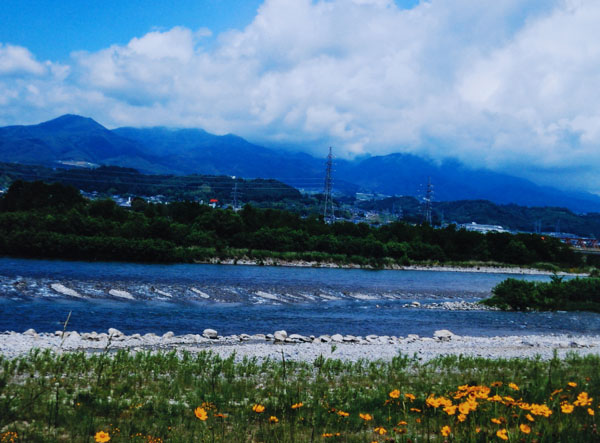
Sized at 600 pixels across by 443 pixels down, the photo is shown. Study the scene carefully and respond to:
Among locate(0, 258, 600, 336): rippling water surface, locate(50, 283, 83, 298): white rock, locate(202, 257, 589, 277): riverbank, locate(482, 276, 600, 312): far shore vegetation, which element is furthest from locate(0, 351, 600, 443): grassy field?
locate(202, 257, 589, 277): riverbank

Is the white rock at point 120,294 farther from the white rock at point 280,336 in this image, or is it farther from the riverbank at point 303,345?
the white rock at point 280,336

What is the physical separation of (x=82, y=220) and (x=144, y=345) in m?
43.4

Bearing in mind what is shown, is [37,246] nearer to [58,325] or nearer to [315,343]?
[58,325]

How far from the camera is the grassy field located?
5586mm

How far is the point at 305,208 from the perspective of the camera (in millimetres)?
138375

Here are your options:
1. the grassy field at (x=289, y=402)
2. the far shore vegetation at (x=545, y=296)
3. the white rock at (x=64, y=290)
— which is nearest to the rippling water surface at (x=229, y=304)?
the white rock at (x=64, y=290)

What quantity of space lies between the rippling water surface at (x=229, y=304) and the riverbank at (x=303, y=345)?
226 cm

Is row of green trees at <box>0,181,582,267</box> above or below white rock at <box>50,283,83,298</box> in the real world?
above

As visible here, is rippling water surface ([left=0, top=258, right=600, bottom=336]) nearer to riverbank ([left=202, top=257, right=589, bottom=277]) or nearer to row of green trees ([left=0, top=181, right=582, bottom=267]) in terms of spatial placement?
row of green trees ([left=0, top=181, right=582, bottom=267])

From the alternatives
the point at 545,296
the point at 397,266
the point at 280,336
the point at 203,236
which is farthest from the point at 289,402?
the point at 397,266

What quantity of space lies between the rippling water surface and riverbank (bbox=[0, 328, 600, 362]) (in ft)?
7.40

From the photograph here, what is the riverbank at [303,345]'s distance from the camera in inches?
575

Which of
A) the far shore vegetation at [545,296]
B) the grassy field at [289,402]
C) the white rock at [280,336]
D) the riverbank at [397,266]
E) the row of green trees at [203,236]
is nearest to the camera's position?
the grassy field at [289,402]

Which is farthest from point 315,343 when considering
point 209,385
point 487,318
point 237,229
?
point 237,229
